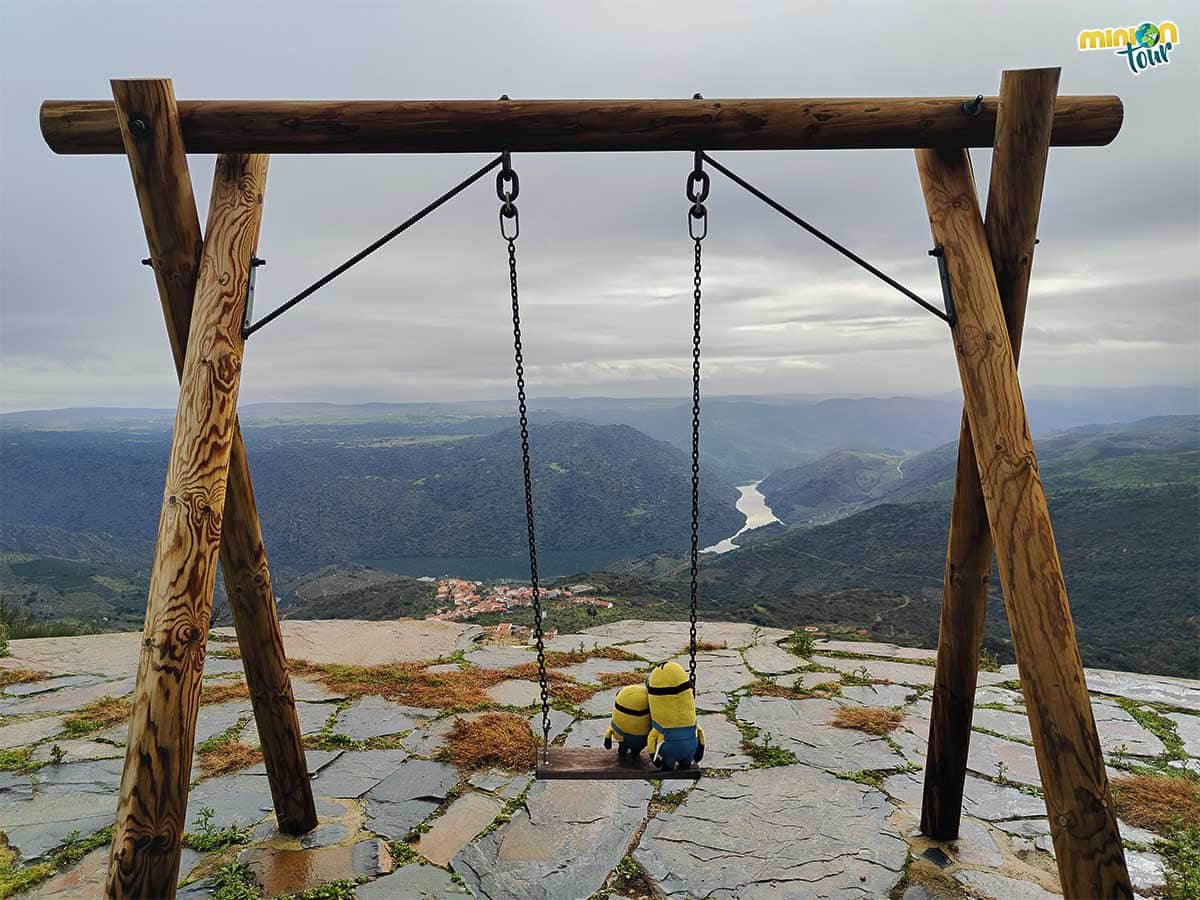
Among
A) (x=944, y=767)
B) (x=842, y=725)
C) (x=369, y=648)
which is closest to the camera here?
(x=944, y=767)

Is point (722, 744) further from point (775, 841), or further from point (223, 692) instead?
point (223, 692)

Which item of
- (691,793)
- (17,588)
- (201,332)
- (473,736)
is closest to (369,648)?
(473,736)

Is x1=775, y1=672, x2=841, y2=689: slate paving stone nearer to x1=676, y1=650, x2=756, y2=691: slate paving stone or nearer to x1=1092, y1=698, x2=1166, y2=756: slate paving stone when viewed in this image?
x1=676, y1=650, x2=756, y2=691: slate paving stone

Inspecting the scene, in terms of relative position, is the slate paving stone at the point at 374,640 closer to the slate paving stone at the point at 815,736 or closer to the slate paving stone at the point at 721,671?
the slate paving stone at the point at 721,671

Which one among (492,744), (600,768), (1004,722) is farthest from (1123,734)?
(492,744)

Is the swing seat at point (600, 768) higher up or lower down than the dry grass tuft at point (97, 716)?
higher up

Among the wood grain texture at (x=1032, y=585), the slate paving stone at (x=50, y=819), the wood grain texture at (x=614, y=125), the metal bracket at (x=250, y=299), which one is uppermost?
the wood grain texture at (x=614, y=125)

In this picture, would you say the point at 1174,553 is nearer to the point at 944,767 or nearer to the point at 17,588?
the point at 944,767

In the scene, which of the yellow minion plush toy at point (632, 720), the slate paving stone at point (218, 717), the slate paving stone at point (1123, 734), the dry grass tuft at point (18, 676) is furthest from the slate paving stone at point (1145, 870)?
the dry grass tuft at point (18, 676)
